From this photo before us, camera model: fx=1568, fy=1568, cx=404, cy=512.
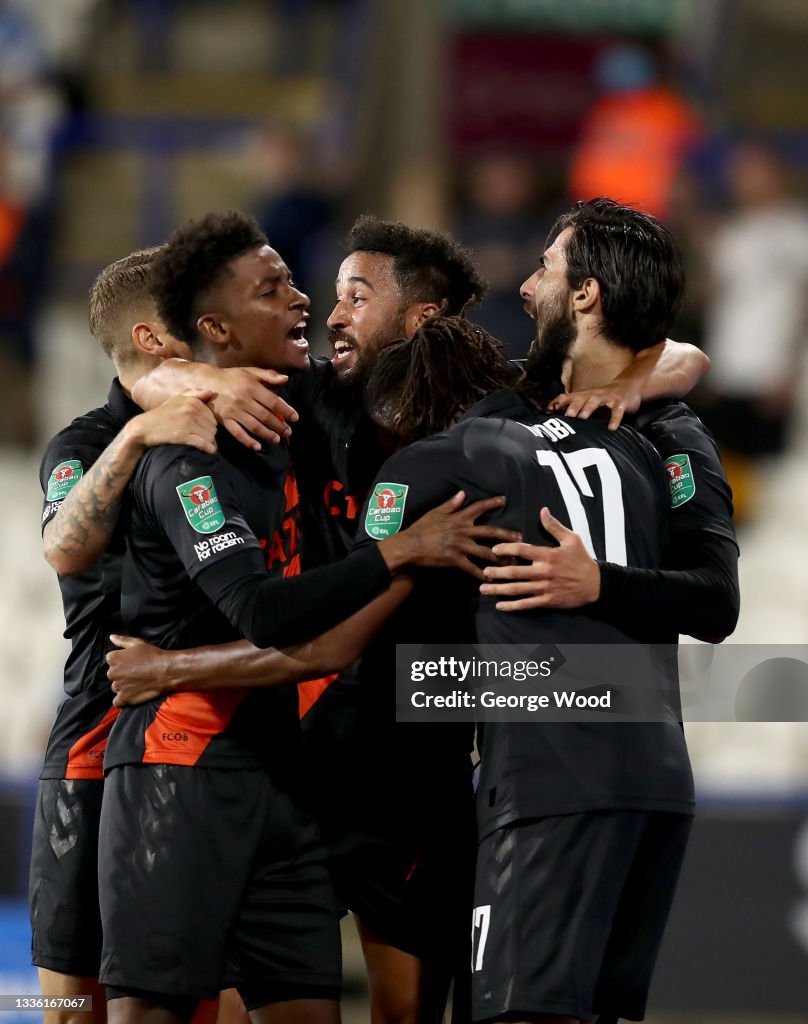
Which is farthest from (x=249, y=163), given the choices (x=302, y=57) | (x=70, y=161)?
(x=302, y=57)

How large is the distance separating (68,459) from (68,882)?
3.46ft

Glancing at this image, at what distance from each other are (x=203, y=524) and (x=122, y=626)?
58 cm

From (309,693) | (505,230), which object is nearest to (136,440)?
(309,693)

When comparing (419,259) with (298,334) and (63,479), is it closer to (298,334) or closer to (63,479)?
(298,334)

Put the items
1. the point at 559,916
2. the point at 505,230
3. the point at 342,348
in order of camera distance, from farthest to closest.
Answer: the point at 505,230
the point at 342,348
the point at 559,916

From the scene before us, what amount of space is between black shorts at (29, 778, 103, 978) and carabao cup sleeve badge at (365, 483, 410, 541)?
1115 millimetres

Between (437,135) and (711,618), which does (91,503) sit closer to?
(711,618)

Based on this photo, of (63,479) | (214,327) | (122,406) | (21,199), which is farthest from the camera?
(21,199)

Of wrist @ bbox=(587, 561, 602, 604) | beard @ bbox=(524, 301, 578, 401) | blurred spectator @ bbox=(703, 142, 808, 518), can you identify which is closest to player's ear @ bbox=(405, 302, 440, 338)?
beard @ bbox=(524, 301, 578, 401)

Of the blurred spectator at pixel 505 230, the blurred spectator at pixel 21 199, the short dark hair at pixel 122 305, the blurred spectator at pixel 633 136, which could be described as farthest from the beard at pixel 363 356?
the blurred spectator at pixel 21 199

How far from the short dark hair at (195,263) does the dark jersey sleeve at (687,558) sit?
1079 mm

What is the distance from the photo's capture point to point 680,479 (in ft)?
12.0

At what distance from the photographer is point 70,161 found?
1111 centimetres

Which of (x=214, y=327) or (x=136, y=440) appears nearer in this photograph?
(x=136, y=440)
